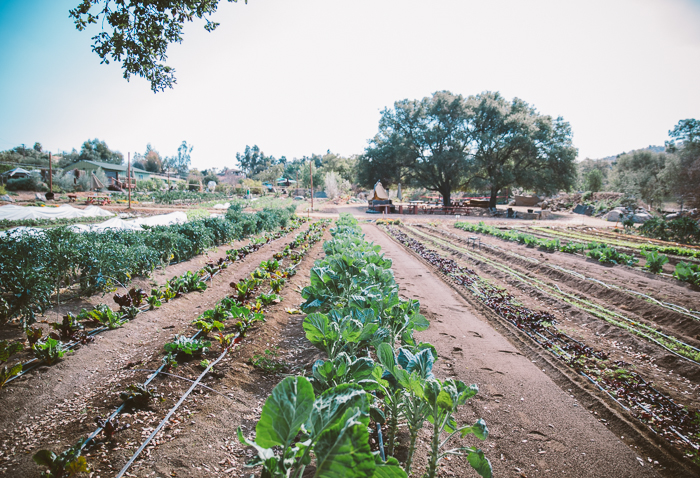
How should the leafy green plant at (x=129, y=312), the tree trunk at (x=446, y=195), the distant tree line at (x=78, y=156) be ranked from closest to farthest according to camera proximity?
the leafy green plant at (x=129, y=312) < the tree trunk at (x=446, y=195) < the distant tree line at (x=78, y=156)

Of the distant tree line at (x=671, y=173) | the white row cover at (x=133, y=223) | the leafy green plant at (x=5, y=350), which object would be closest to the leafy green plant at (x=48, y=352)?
the leafy green plant at (x=5, y=350)

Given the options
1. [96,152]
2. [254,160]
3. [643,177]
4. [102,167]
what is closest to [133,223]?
[643,177]

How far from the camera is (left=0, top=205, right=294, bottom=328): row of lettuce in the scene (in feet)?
14.2

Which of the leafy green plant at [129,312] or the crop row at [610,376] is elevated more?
the leafy green plant at [129,312]

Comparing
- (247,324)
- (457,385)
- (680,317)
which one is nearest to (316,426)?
(457,385)

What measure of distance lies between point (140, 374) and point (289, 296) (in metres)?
3.39

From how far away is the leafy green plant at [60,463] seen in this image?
1.98 metres

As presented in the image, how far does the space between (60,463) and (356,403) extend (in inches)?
83.4

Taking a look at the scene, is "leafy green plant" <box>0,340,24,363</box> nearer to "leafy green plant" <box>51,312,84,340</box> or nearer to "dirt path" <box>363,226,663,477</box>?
"leafy green plant" <box>51,312,84,340</box>

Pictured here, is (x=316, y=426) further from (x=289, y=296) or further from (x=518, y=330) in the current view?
(x=289, y=296)

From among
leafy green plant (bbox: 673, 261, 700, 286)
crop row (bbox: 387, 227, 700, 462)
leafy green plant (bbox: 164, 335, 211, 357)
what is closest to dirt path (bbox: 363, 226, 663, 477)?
crop row (bbox: 387, 227, 700, 462)

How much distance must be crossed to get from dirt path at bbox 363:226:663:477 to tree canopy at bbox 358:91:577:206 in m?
30.0

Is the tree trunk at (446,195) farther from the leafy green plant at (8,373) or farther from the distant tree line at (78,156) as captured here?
the distant tree line at (78,156)

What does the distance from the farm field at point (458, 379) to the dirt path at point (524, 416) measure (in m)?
0.01
